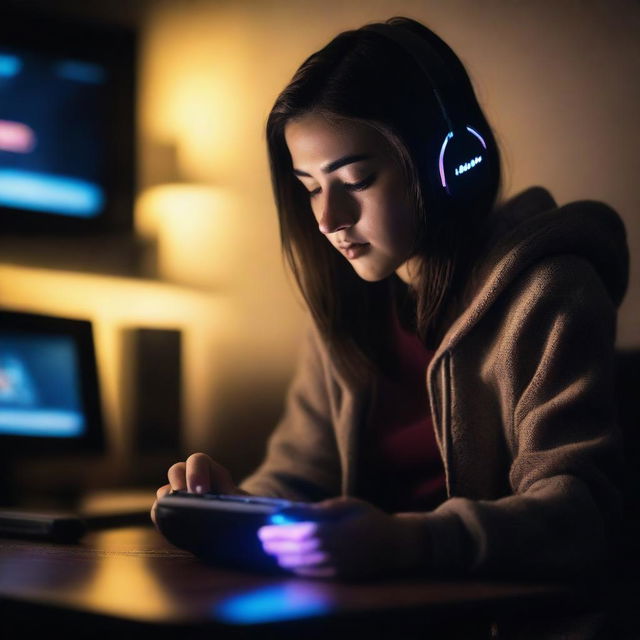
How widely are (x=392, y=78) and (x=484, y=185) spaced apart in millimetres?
161

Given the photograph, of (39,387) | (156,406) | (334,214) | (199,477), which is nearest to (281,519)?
(199,477)

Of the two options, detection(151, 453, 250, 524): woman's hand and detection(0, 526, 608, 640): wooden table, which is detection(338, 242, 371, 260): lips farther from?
detection(0, 526, 608, 640): wooden table

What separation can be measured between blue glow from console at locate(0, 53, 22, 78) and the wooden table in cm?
114

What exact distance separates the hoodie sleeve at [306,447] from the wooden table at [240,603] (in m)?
0.43

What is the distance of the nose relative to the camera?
0.86 meters

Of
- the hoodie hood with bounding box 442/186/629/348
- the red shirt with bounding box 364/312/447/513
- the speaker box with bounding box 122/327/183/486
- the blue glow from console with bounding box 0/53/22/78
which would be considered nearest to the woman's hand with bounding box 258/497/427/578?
the hoodie hood with bounding box 442/186/629/348

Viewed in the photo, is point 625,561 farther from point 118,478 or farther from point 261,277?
point 118,478

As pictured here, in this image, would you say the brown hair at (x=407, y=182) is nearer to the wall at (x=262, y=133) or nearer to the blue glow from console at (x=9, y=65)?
the wall at (x=262, y=133)

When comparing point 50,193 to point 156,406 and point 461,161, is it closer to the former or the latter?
point 156,406

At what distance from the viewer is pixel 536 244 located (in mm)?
853

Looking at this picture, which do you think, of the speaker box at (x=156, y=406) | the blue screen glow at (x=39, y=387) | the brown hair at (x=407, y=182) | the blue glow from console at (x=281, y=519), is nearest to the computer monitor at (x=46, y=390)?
the blue screen glow at (x=39, y=387)

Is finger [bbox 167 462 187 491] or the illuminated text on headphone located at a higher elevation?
the illuminated text on headphone

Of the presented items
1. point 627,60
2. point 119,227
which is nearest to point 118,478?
point 119,227

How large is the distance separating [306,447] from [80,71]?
97cm
